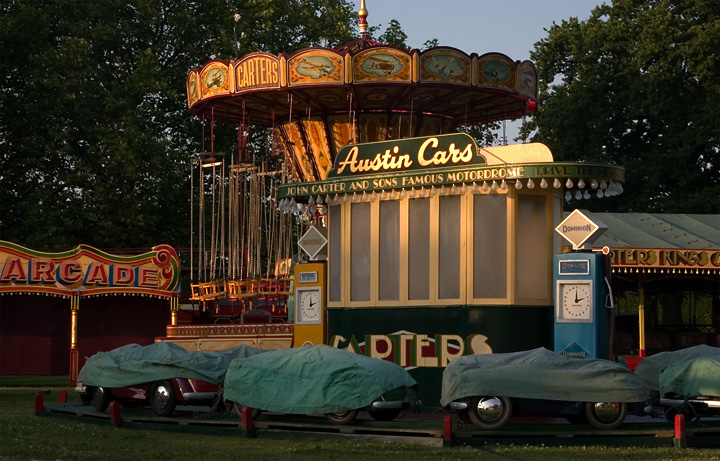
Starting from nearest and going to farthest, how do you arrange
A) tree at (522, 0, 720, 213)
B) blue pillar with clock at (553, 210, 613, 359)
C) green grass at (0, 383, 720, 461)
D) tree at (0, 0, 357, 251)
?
green grass at (0, 383, 720, 461), blue pillar with clock at (553, 210, 613, 359), tree at (0, 0, 357, 251), tree at (522, 0, 720, 213)

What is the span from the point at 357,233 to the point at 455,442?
258 inches

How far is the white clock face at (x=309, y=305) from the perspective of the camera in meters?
23.4

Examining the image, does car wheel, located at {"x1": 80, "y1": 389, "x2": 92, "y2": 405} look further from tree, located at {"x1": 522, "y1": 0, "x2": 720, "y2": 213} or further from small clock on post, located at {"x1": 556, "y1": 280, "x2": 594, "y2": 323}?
tree, located at {"x1": 522, "y1": 0, "x2": 720, "y2": 213}

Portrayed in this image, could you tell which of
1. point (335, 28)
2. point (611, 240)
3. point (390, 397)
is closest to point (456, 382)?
point (390, 397)

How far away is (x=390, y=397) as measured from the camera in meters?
18.8

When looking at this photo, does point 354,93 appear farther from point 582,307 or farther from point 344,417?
point 344,417

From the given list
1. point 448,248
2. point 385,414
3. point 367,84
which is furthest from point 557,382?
point 367,84

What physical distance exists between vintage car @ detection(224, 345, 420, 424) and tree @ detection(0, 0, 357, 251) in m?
24.4

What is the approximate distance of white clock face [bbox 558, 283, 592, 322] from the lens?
65.1 feet

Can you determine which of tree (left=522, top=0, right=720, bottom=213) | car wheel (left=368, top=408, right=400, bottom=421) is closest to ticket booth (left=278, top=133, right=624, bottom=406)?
car wheel (left=368, top=408, right=400, bottom=421)

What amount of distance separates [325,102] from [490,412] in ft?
58.6

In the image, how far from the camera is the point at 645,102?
5512 centimetres

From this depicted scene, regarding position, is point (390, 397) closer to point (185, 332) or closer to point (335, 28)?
point (185, 332)

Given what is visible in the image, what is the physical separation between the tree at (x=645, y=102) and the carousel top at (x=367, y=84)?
19156 millimetres
